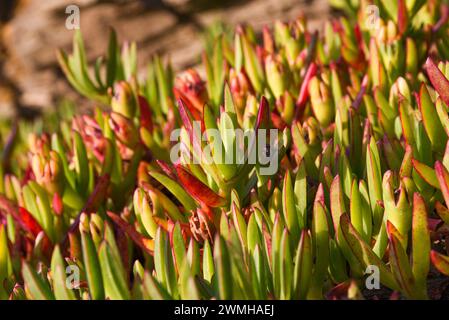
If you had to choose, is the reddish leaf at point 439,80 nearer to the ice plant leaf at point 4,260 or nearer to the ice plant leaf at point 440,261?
the ice plant leaf at point 440,261

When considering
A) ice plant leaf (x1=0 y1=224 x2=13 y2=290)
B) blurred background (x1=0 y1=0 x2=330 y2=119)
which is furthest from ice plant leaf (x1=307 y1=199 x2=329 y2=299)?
blurred background (x1=0 y1=0 x2=330 y2=119)

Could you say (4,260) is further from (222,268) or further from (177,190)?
(222,268)

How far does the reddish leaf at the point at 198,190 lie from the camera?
4.43ft

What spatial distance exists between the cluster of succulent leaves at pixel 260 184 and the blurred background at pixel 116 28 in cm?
122

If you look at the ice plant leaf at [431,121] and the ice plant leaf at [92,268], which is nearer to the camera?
the ice plant leaf at [92,268]

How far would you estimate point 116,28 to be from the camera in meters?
3.66

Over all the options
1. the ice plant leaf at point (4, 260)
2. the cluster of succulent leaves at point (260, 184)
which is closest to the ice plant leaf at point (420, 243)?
the cluster of succulent leaves at point (260, 184)

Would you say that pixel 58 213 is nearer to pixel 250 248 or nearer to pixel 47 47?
pixel 250 248

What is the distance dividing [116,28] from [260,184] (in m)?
2.39

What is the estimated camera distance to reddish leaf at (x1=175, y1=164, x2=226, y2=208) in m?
1.35

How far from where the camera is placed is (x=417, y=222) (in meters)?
1.16

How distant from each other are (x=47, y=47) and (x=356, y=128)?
98.9 inches

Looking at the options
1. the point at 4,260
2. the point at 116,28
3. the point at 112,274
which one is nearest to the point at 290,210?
the point at 112,274

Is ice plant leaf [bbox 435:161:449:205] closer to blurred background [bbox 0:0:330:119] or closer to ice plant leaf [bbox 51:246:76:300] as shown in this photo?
ice plant leaf [bbox 51:246:76:300]
